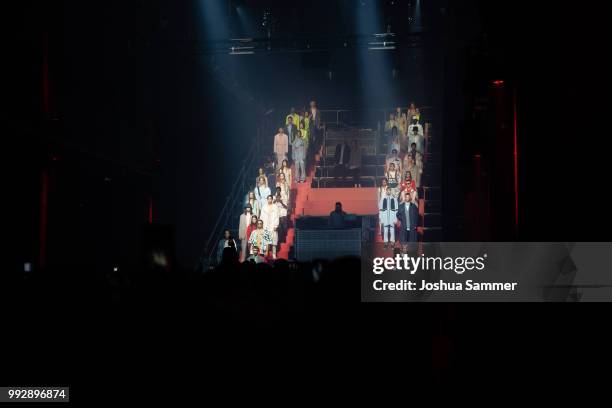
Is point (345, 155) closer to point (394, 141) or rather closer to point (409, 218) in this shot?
point (394, 141)

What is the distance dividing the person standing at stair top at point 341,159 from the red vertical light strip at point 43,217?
1015cm

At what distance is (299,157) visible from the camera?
18719 millimetres

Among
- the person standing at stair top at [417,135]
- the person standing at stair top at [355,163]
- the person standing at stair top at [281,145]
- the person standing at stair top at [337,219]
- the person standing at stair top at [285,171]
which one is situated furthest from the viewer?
the person standing at stair top at [355,163]

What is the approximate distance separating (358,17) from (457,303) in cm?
1721

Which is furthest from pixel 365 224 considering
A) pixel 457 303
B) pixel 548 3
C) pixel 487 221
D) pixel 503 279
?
pixel 457 303

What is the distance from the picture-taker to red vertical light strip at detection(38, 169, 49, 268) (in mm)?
9848

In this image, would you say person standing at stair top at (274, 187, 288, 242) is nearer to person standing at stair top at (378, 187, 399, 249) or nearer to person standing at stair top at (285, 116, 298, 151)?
person standing at stair top at (285, 116, 298, 151)

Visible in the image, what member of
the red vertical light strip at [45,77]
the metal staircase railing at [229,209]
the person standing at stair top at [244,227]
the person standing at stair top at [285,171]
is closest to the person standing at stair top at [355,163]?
the person standing at stair top at [285,171]

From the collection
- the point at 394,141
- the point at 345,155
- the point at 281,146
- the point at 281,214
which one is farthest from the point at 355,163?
the point at 281,214

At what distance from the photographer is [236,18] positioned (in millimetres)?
20438

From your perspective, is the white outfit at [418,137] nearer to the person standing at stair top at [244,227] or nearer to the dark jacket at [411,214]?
the dark jacket at [411,214]

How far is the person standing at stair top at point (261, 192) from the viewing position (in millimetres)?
17406

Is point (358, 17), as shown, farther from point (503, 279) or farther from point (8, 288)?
point (8, 288)

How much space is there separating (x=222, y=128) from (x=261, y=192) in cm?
359
